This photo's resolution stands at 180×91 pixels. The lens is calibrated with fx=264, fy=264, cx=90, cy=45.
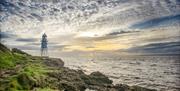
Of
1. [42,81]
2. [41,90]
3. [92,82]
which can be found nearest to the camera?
[41,90]

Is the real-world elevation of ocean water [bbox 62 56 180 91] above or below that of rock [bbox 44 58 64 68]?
below

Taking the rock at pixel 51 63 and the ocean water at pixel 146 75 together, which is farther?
the rock at pixel 51 63

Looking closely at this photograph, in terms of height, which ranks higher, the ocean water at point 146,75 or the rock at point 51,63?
the rock at point 51,63

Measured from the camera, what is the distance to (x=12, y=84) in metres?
24.0

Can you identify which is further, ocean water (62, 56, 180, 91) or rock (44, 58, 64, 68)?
rock (44, 58, 64, 68)

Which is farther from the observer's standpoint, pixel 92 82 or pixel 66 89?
pixel 92 82

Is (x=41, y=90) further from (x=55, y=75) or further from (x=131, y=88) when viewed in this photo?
(x=131, y=88)

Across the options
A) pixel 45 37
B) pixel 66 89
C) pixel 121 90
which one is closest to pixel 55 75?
pixel 66 89

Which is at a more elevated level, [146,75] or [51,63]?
[51,63]

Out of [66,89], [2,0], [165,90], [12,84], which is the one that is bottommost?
[165,90]

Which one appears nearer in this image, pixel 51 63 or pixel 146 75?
pixel 51 63

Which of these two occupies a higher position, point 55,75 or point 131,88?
point 55,75

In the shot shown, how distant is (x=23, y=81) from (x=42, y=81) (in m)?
3.99

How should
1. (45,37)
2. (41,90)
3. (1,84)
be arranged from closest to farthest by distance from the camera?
(1,84)
(41,90)
(45,37)
